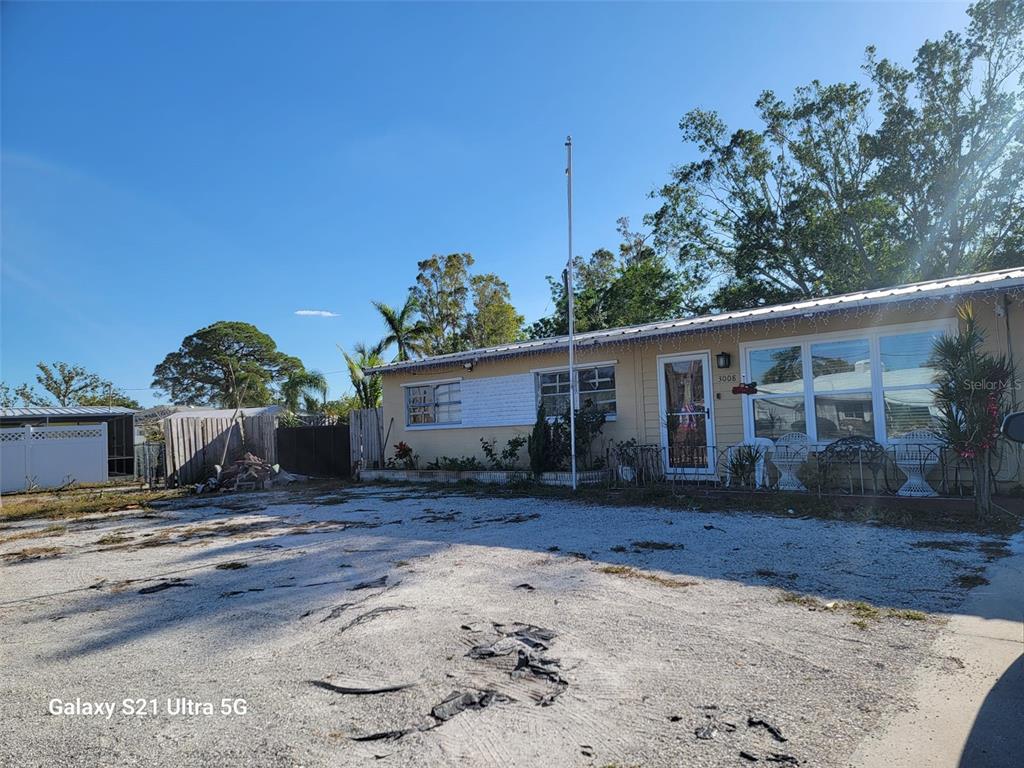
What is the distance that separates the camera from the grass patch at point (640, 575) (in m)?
4.95

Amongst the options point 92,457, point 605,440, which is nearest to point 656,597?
point 605,440

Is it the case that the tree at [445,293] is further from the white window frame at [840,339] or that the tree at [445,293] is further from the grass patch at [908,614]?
the grass patch at [908,614]

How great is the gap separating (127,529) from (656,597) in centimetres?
795

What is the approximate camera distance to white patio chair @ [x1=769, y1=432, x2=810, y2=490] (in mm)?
8961

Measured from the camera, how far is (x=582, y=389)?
40.7 ft

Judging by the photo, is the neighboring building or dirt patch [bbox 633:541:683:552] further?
the neighboring building

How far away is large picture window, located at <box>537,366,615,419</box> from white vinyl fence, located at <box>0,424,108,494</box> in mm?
13036

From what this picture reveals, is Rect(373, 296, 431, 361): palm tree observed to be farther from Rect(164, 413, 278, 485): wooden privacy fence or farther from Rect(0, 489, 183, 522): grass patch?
Rect(0, 489, 183, 522): grass patch

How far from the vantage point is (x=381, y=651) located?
365 centimetres

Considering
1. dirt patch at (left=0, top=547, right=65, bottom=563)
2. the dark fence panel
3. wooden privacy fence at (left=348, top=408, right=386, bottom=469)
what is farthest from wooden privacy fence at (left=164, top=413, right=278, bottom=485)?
dirt patch at (left=0, top=547, right=65, bottom=563)

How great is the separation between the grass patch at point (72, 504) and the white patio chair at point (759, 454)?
10.5m

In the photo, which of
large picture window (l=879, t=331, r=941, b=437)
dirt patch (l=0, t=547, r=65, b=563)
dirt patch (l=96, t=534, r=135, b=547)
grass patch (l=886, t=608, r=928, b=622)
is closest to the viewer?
grass patch (l=886, t=608, r=928, b=622)

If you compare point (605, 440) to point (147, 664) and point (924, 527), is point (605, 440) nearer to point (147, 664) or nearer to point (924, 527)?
point (924, 527)

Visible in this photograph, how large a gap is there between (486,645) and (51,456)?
17891 mm
